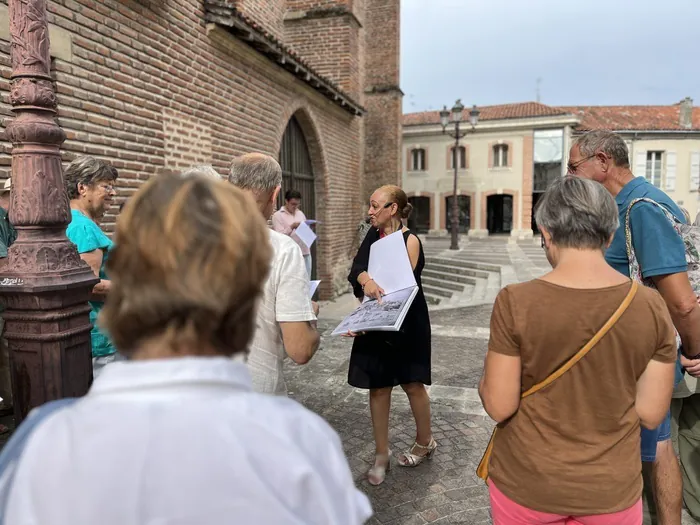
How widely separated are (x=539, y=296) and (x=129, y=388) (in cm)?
123

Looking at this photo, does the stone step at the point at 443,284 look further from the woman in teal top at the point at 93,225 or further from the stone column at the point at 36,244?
the stone column at the point at 36,244

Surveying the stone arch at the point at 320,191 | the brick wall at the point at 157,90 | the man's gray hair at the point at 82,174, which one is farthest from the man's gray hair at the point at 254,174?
the stone arch at the point at 320,191

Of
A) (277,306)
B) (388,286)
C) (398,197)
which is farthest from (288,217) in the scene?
(277,306)

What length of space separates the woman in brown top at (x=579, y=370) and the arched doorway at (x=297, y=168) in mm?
7916

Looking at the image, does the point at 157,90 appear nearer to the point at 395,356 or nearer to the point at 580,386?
the point at 395,356

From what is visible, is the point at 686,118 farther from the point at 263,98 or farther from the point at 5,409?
the point at 5,409

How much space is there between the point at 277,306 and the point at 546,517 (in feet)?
3.87

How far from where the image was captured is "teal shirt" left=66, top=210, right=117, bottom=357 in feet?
8.43

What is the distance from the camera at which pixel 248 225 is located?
2.63ft

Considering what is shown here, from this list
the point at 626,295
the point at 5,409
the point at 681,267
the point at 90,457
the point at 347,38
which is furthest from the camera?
the point at 347,38

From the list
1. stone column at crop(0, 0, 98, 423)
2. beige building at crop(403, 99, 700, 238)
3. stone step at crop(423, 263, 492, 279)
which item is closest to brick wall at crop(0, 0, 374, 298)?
stone column at crop(0, 0, 98, 423)

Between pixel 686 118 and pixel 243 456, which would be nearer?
pixel 243 456

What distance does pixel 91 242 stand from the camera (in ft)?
8.54

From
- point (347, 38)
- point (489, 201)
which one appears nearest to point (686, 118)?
point (489, 201)
